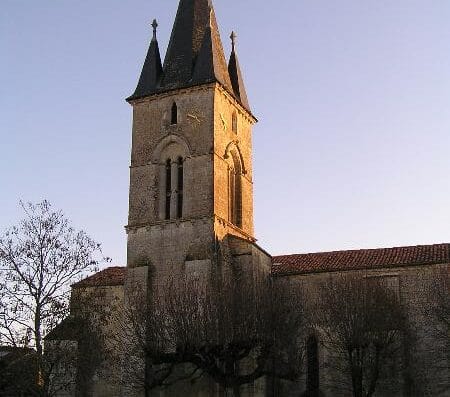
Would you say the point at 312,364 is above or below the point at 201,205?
below

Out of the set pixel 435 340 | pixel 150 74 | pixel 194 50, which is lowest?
pixel 435 340

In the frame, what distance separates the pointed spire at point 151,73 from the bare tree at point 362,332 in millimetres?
13732

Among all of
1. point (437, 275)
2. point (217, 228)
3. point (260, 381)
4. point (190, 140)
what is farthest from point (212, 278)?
point (437, 275)

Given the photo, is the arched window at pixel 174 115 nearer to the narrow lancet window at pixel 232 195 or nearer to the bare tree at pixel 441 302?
the narrow lancet window at pixel 232 195

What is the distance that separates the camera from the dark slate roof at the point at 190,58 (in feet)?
119

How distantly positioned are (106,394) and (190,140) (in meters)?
13.0

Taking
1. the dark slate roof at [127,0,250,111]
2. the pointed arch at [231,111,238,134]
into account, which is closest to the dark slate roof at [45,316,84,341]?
the dark slate roof at [127,0,250,111]

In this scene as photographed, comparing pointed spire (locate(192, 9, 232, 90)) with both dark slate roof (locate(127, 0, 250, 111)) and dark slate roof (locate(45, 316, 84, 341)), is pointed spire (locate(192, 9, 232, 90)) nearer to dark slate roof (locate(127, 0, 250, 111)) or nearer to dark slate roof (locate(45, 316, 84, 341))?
dark slate roof (locate(127, 0, 250, 111))

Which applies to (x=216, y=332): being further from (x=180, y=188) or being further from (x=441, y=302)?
(x=441, y=302)

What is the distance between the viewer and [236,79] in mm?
39156

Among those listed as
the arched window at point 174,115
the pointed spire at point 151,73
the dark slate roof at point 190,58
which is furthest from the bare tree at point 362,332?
the pointed spire at point 151,73

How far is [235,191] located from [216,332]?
33.7 feet

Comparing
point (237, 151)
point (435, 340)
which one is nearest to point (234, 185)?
point (237, 151)

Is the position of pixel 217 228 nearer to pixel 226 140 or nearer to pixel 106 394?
pixel 226 140
